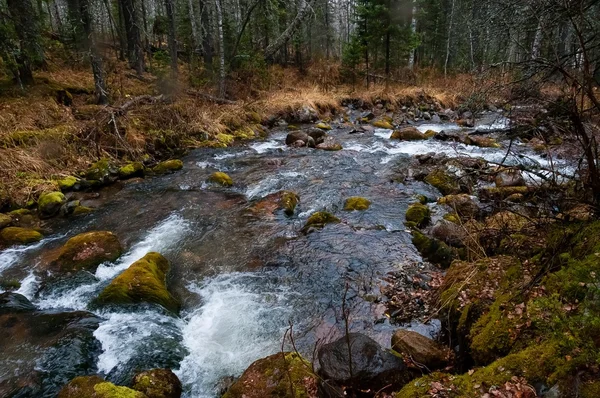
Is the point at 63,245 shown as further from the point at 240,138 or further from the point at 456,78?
the point at 456,78

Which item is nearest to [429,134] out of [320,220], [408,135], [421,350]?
[408,135]

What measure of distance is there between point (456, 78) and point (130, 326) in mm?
27936

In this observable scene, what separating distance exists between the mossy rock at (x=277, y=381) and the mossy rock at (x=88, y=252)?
394 centimetres

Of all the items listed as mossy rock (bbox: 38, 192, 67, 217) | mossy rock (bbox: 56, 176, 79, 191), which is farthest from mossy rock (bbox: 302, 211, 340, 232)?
mossy rock (bbox: 56, 176, 79, 191)

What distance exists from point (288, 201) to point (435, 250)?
11.9 feet

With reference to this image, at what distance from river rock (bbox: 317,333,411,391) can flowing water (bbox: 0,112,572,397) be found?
784 mm

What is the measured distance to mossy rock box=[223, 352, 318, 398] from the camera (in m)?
3.42

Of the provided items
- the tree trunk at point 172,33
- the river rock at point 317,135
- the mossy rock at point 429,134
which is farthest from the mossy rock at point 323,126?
the tree trunk at point 172,33

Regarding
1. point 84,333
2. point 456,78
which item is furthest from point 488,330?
point 456,78

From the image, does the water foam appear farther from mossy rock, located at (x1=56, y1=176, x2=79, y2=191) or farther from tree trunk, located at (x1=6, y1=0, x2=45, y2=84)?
tree trunk, located at (x1=6, y1=0, x2=45, y2=84)

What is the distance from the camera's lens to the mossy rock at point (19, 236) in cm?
716

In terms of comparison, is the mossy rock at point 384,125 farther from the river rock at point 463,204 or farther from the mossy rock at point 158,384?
the mossy rock at point 158,384

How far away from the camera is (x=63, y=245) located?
702 centimetres

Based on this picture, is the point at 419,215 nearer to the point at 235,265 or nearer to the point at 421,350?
the point at 235,265
